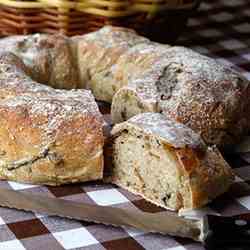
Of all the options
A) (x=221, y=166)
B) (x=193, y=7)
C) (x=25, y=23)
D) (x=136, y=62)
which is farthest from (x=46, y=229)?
(x=193, y=7)

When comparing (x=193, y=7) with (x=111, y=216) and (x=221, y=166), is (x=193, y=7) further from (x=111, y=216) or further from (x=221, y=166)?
(x=111, y=216)

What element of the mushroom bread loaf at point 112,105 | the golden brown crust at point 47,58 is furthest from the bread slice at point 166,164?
the golden brown crust at point 47,58

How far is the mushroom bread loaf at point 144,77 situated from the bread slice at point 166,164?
0.38 feet

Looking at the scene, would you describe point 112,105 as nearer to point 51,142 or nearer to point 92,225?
point 51,142

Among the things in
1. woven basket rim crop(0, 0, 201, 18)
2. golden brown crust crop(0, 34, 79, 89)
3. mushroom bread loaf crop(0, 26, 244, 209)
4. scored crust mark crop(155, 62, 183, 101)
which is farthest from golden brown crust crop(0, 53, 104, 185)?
woven basket rim crop(0, 0, 201, 18)

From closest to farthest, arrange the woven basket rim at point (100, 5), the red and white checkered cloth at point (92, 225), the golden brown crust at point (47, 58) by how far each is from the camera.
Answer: the red and white checkered cloth at point (92, 225) → the golden brown crust at point (47, 58) → the woven basket rim at point (100, 5)

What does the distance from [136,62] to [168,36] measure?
35 centimetres

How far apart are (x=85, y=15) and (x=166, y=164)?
2.07 ft

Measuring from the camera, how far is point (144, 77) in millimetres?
1642

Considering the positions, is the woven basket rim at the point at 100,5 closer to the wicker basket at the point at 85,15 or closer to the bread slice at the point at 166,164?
the wicker basket at the point at 85,15

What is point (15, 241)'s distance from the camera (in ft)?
4.32

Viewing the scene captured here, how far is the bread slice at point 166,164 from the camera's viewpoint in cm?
139

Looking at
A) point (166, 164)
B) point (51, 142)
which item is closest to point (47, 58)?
point (51, 142)

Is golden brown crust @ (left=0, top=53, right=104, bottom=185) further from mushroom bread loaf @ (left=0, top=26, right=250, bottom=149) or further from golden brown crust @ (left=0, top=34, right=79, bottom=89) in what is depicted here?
golden brown crust @ (left=0, top=34, right=79, bottom=89)
